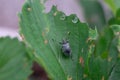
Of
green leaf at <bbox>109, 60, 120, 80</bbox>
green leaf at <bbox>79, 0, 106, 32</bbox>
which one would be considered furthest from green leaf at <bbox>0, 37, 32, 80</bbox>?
green leaf at <bbox>79, 0, 106, 32</bbox>

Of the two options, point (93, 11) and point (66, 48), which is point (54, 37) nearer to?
point (66, 48)

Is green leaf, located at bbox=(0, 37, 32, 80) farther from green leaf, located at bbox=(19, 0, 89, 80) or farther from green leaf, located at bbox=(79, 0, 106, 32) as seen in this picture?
green leaf, located at bbox=(79, 0, 106, 32)

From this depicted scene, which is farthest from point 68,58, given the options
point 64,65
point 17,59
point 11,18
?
point 11,18

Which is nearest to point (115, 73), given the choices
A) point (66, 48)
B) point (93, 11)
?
point (66, 48)

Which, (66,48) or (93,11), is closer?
(66,48)

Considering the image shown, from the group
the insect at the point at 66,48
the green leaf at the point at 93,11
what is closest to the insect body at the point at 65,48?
the insect at the point at 66,48

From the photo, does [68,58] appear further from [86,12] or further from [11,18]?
[11,18]
